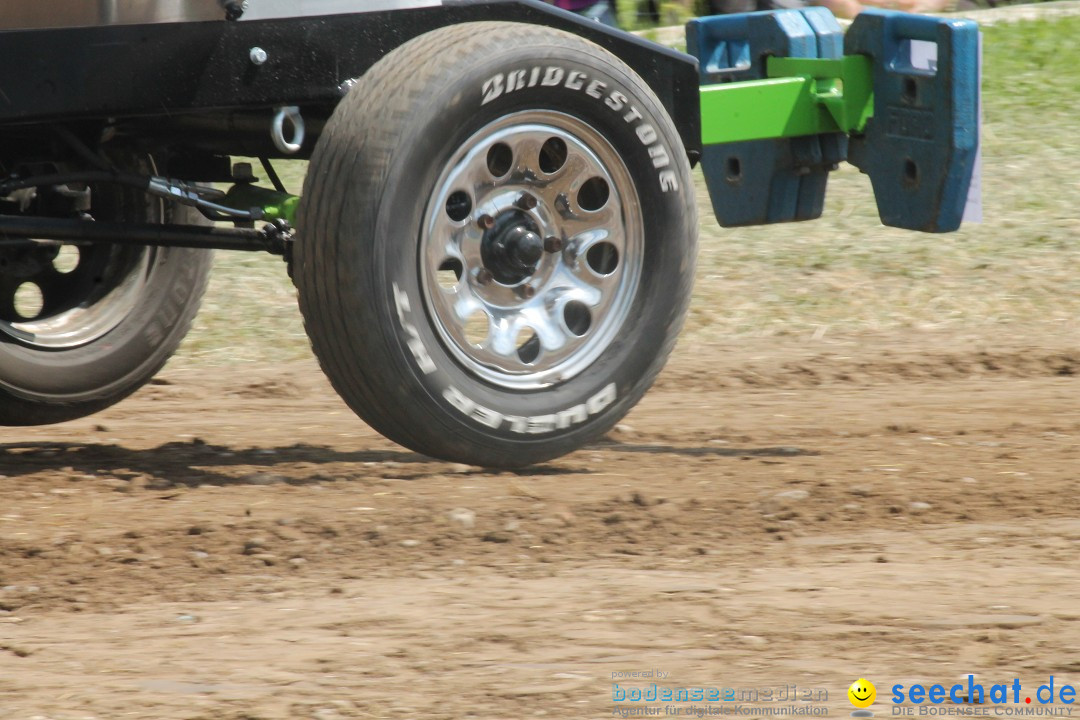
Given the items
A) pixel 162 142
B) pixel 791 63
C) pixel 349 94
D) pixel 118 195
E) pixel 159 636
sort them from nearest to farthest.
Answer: pixel 159 636
pixel 349 94
pixel 162 142
pixel 118 195
pixel 791 63

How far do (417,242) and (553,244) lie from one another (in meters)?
0.40

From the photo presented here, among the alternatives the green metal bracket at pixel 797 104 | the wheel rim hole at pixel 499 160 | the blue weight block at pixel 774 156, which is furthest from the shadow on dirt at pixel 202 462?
the blue weight block at pixel 774 156

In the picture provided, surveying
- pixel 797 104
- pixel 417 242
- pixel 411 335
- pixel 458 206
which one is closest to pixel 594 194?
pixel 458 206

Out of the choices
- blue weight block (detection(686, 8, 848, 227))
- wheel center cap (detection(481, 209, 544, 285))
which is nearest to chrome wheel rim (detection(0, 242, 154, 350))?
wheel center cap (detection(481, 209, 544, 285))

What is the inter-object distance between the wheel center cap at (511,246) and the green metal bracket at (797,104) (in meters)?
1.03

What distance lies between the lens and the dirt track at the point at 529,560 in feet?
10.4

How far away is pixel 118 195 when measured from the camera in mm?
5160

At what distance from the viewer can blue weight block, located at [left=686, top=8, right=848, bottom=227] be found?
568 centimetres

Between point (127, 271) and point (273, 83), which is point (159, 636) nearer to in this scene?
point (273, 83)

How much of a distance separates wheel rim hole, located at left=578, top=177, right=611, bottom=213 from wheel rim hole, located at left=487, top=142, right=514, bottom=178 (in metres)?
0.22

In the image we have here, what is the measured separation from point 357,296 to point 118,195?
4.70 ft

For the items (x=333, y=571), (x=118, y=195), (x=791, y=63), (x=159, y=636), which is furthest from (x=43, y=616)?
(x=791, y=63)

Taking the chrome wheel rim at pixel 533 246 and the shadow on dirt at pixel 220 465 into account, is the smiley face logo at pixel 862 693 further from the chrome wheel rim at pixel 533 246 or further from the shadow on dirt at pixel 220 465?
the shadow on dirt at pixel 220 465

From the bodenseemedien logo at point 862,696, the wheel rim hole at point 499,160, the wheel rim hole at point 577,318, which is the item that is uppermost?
the wheel rim hole at point 499,160
